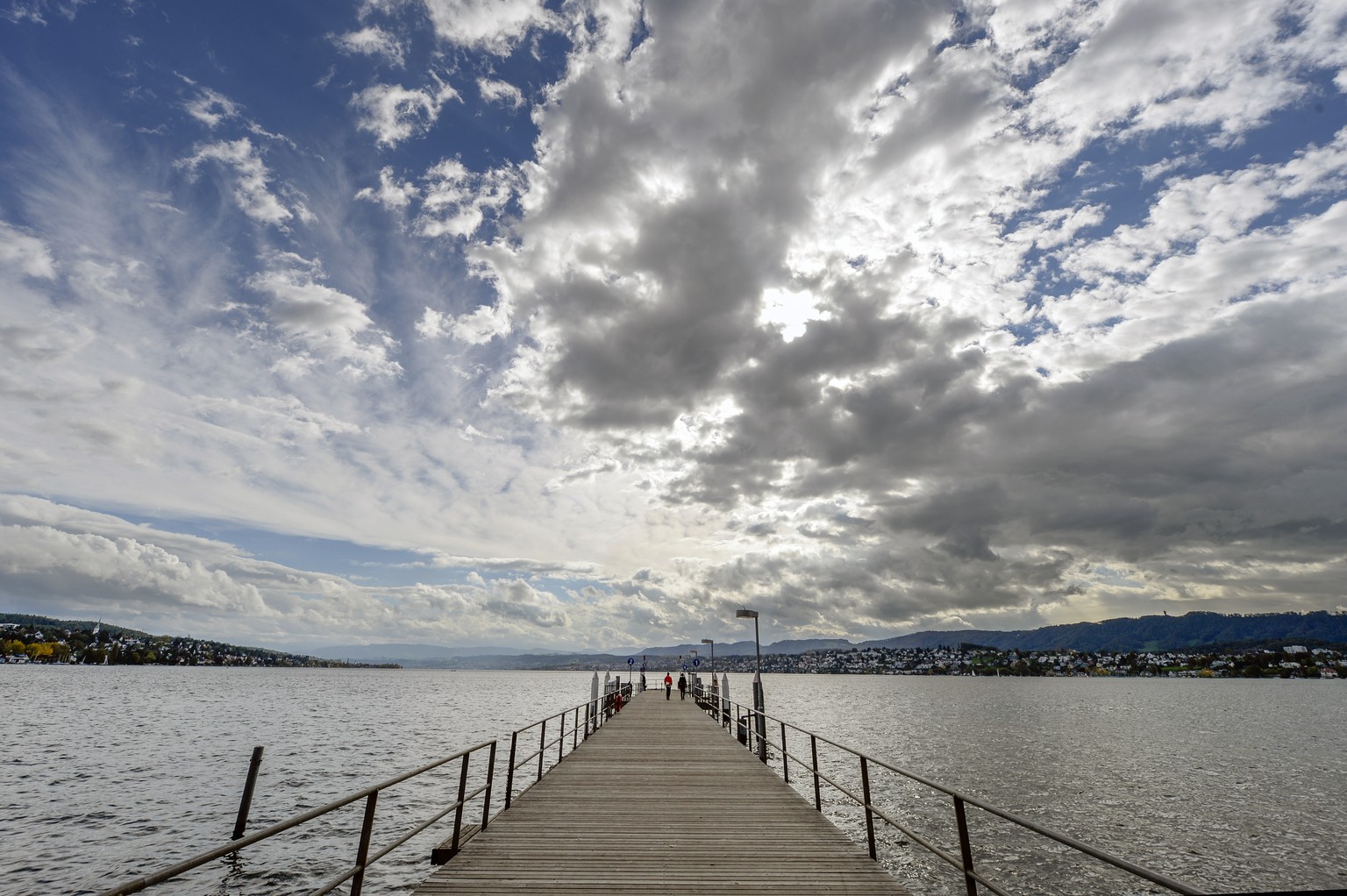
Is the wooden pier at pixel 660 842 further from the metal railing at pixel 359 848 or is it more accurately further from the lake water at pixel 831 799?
the lake water at pixel 831 799

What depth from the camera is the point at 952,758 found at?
40.8m

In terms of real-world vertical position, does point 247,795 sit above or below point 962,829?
below

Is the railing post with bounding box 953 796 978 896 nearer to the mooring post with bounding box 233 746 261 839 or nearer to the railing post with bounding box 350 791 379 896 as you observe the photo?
the railing post with bounding box 350 791 379 896

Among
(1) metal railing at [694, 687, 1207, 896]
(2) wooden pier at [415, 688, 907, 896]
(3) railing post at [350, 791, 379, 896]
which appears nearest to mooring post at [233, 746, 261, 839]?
(2) wooden pier at [415, 688, 907, 896]

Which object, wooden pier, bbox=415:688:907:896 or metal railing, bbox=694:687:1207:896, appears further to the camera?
wooden pier, bbox=415:688:907:896

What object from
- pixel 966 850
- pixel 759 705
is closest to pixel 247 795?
pixel 759 705

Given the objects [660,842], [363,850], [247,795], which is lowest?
[247,795]

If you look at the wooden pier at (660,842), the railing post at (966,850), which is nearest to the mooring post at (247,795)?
the wooden pier at (660,842)

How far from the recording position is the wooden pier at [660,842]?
281 inches

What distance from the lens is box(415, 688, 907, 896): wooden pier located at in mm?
7137

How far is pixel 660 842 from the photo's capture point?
866cm

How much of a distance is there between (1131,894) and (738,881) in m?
16.4

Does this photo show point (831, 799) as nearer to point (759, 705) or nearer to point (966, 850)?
point (759, 705)

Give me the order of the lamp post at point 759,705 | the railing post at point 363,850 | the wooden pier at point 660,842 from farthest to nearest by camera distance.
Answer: the lamp post at point 759,705 → the wooden pier at point 660,842 → the railing post at point 363,850
